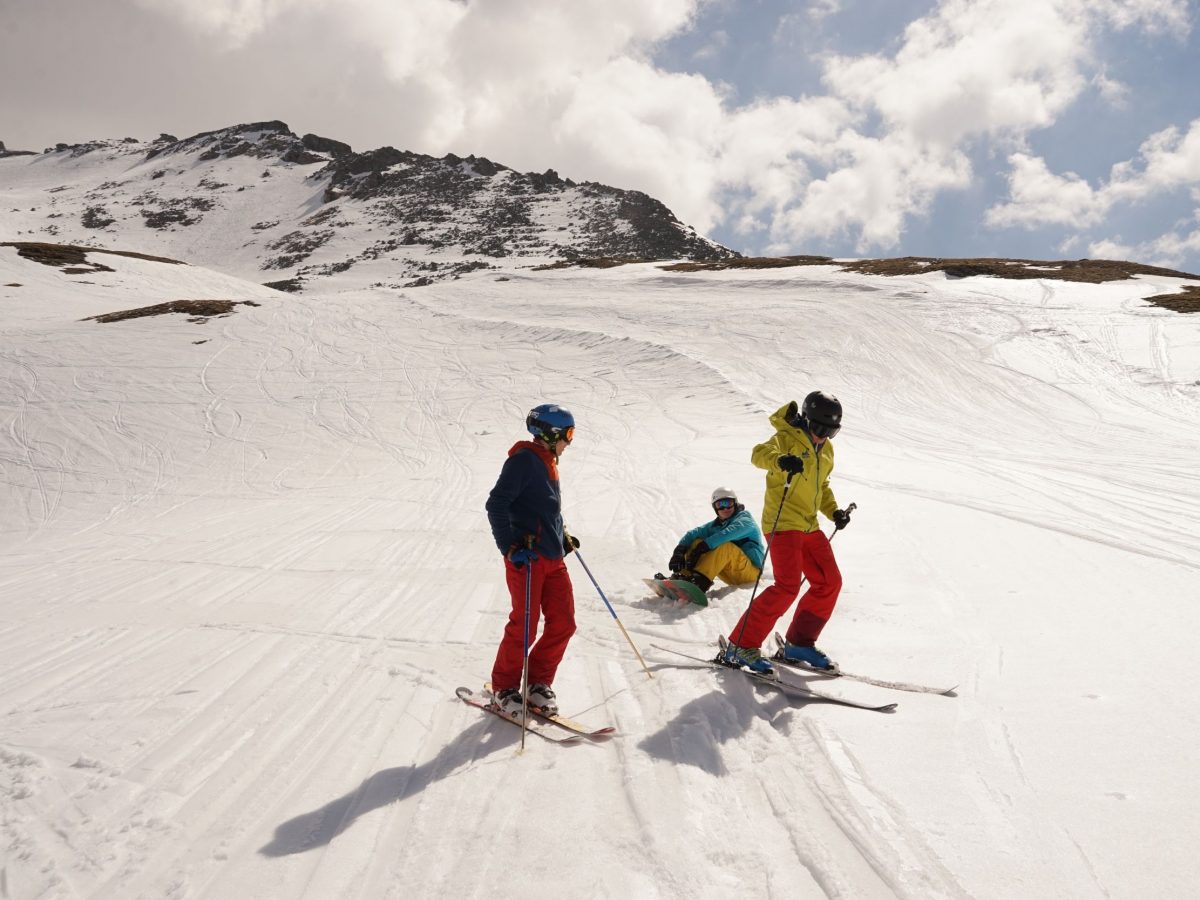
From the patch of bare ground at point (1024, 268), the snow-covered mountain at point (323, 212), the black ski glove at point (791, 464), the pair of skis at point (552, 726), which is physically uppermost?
the snow-covered mountain at point (323, 212)

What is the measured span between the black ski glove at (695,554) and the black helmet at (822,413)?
2250 millimetres

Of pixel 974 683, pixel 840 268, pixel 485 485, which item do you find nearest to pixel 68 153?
pixel 840 268

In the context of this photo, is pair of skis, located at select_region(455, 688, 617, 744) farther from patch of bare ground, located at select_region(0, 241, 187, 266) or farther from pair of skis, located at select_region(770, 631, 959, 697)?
patch of bare ground, located at select_region(0, 241, 187, 266)

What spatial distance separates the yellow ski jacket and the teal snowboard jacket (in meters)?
1.72

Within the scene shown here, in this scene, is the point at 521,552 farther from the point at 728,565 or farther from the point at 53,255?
the point at 53,255

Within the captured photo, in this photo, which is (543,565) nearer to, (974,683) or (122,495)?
(974,683)

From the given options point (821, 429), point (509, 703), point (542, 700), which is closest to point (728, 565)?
point (821, 429)

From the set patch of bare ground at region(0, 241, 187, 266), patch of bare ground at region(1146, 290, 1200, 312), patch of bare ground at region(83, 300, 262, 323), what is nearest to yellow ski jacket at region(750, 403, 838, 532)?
patch of bare ground at region(1146, 290, 1200, 312)

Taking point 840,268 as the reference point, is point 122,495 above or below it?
below

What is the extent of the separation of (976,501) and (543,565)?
7.49 meters

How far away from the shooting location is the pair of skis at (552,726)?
3924mm

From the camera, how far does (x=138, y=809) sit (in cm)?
327

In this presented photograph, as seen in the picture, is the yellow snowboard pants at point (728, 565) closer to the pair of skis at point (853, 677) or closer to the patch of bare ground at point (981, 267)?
the pair of skis at point (853, 677)

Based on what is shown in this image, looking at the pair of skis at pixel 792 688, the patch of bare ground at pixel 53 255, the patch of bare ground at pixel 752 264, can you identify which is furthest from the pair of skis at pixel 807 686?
the patch of bare ground at pixel 53 255
